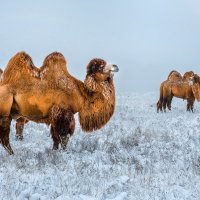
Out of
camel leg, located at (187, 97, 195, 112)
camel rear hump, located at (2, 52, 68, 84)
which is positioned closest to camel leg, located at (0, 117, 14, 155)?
camel rear hump, located at (2, 52, 68, 84)

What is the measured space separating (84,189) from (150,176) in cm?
122

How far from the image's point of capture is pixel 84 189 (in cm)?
589

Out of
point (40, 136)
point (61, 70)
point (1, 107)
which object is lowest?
point (40, 136)

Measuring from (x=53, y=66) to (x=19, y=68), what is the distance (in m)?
0.74

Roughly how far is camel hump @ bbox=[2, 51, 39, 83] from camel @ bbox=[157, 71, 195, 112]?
17405mm

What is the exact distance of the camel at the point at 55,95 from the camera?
9.30 metres

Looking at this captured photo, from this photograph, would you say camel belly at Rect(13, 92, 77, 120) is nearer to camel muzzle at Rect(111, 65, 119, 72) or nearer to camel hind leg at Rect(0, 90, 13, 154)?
camel hind leg at Rect(0, 90, 13, 154)

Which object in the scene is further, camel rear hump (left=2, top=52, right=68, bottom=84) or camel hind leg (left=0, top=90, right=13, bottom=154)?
camel rear hump (left=2, top=52, right=68, bottom=84)

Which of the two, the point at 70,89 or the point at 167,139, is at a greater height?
the point at 70,89

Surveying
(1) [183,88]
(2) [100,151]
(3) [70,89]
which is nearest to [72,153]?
(2) [100,151]

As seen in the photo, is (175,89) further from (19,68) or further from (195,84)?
(19,68)

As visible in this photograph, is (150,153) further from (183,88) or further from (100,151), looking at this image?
(183,88)

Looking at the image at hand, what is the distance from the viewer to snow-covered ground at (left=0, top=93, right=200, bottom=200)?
5.71m

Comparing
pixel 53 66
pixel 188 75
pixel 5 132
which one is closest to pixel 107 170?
pixel 5 132
